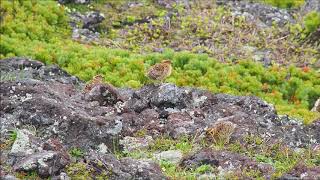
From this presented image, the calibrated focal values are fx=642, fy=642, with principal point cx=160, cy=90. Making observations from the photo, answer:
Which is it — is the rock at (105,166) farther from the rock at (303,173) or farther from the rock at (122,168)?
the rock at (303,173)

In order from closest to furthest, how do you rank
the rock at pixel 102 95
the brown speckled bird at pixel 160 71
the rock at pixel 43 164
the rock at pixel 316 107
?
the rock at pixel 43 164
the rock at pixel 102 95
the brown speckled bird at pixel 160 71
the rock at pixel 316 107

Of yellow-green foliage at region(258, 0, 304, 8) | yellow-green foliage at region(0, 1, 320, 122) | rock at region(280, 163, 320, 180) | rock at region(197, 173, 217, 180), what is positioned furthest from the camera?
yellow-green foliage at region(258, 0, 304, 8)

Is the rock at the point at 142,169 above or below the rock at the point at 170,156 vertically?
above

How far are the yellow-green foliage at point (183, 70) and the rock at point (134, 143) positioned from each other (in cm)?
786

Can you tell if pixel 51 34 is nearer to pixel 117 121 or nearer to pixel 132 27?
pixel 132 27

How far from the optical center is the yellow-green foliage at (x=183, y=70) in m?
20.5

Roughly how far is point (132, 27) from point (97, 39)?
79.3 inches

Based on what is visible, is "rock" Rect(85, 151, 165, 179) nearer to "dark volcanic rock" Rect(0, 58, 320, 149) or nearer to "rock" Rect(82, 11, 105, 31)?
"dark volcanic rock" Rect(0, 58, 320, 149)

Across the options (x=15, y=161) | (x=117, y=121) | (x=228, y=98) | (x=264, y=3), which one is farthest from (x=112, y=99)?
(x=264, y=3)

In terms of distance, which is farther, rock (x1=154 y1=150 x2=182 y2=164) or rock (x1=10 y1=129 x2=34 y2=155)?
rock (x1=154 y1=150 x2=182 y2=164)

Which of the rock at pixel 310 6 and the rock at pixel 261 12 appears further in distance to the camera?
the rock at pixel 310 6

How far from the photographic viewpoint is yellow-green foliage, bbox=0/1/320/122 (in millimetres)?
20516

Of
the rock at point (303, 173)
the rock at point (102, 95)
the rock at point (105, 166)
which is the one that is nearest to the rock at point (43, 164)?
the rock at point (105, 166)

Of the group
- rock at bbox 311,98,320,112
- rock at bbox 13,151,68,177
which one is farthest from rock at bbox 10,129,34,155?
rock at bbox 311,98,320,112
